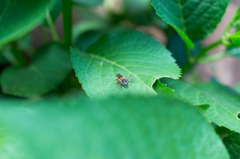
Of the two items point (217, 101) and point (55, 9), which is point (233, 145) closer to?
point (217, 101)

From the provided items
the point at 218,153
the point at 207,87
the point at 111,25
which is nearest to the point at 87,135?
the point at 218,153

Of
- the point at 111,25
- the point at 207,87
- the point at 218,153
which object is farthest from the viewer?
the point at 111,25

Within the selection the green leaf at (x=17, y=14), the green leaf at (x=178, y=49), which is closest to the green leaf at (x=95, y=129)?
the green leaf at (x=17, y=14)

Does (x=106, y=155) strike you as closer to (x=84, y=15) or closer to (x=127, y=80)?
(x=127, y=80)

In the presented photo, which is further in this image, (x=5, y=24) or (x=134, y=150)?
(x=5, y=24)

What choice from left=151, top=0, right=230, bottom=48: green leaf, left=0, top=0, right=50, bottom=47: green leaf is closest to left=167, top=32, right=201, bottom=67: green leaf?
left=151, top=0, right=230, bottom=48: green leaf

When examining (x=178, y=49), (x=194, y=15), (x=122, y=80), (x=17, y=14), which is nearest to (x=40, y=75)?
(x=17, y=14)
